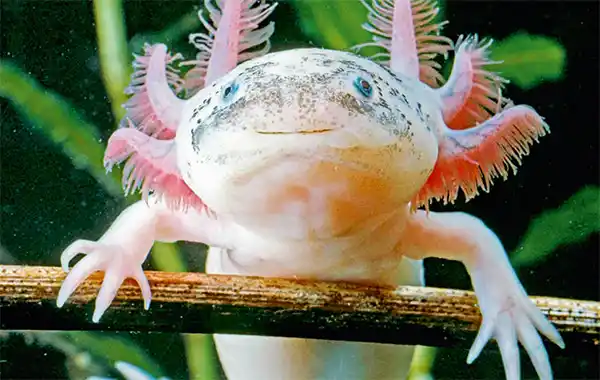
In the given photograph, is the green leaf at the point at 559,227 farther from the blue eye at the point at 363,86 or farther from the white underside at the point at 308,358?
the blue eye at the point at 363,86

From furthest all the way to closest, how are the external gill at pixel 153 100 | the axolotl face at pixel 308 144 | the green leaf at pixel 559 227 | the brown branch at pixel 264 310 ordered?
the green leaf at pixel 559 227, the external gill at pixel 153 100, the brown branch at pixel 264 310, the axolotl face at pixel 308 144

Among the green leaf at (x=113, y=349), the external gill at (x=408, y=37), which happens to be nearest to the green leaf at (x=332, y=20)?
the external gill at (x=408, y=37)

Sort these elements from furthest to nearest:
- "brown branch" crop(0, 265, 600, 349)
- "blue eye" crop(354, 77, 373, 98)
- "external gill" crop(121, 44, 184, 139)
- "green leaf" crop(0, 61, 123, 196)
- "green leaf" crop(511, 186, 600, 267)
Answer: "green leaf" crop(511, 186, 600, 267) < "green leaf" crop(0, 61, 123, 196) < "external gill" crop(121, 44, 184, 139) < "brown branch" crop(0, 265, 600, 349) < "blue eye" crop(354, 77, 373, 98)

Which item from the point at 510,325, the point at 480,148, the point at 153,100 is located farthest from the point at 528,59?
the point at 153,100

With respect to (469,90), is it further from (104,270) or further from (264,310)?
(104,270)

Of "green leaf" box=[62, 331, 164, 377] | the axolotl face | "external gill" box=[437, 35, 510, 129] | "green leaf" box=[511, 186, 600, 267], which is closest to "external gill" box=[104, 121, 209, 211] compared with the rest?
the axolotl face

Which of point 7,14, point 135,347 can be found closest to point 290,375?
point 135,347

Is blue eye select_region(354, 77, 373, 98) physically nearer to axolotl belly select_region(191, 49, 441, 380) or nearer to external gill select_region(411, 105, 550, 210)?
axolotl belly select_region(191, 49, 441, 380)
